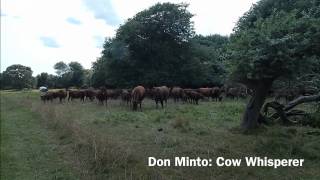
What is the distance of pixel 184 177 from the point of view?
9.64 meters

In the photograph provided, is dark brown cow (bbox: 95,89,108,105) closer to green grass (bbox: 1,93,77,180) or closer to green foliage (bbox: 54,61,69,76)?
green grass (bbox: 1,93,77,180)

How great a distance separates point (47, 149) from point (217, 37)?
64.4 m

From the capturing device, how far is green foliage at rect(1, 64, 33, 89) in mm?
119375

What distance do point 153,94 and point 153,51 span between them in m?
19.7

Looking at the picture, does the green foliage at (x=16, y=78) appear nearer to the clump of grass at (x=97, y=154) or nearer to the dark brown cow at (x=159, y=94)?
the dark brown cow at (x=159, y=94)

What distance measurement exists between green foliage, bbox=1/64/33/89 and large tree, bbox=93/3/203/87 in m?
71.2

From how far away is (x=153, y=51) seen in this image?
171ft

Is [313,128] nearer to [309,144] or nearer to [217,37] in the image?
[309,144]

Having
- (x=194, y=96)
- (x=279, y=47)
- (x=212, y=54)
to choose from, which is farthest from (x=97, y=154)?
(x=212, y=54)

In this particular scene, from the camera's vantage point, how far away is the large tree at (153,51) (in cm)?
5078

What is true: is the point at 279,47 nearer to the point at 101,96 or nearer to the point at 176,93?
the point at 101,96

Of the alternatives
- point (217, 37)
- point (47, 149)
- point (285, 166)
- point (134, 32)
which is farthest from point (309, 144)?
point (217, 37)

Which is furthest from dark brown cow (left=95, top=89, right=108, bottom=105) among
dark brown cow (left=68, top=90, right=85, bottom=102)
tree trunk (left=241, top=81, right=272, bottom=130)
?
tree trunk (left=241, top=81, right=272, bottom=130)

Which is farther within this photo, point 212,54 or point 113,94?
point 212,54
